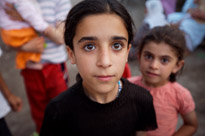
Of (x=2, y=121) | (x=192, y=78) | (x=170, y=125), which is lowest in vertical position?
(x=192, y=78)

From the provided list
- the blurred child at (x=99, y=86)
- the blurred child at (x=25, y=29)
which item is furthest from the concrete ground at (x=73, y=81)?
the blurred child at (x=99, y=86)

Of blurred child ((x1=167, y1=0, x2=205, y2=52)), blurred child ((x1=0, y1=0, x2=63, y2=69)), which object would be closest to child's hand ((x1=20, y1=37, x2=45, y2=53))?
blurred child ((x1=0, y1=0, x2=63, y2=69))

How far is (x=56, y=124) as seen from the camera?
86cm

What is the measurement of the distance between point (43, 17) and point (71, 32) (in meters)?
0.74

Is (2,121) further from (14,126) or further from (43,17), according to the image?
(14,126)

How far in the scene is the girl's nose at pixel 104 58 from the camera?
65 cm

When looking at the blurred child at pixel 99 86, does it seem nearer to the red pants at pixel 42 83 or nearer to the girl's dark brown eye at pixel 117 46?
the girl's dark brown eye at pixel 117 46

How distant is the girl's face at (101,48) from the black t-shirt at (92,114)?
169 millimetres

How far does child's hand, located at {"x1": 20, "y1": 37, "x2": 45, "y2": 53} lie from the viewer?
1.34m

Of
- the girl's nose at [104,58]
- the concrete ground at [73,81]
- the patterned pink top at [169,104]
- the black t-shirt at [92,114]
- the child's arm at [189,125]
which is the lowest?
the concrete ground at [73,81]

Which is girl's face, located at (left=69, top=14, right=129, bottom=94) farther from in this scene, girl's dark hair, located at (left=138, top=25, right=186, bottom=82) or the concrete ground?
the concrete ground

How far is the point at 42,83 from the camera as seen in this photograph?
1567mm

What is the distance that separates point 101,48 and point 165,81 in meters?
0.75

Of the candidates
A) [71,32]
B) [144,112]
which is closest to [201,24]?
[144,112]
